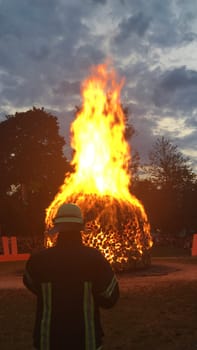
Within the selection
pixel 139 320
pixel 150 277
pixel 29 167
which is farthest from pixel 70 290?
pixel 29 167

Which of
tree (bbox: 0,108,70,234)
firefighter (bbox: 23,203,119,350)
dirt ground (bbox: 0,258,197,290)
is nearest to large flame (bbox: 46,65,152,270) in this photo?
dirt ground (bbox: 0,258,197,290)

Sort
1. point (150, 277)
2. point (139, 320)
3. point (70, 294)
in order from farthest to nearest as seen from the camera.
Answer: point (150, 277), point (139, 320), point (70, 294)

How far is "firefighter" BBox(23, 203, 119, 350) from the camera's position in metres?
3.38

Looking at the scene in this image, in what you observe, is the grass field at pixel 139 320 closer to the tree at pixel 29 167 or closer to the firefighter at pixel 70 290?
the firefighter at pixel 70 290

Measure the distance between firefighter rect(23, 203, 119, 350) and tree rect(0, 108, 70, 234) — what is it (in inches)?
1205

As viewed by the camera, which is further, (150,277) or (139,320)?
(150,277)

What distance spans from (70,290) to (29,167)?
3421 cm

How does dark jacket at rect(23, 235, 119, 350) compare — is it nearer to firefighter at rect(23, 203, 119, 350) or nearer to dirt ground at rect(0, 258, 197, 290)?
firefighter at rect(23, 203, 119, 350)

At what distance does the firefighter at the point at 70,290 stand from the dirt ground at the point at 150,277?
25.5 ft

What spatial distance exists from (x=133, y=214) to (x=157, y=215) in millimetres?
27804

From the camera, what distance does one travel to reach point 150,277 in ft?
42.9

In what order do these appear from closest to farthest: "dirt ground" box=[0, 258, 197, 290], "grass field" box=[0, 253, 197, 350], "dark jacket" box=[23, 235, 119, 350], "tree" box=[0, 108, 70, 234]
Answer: "dark jacket" box=[23, 235, 119, 350] < "grass field" box=[0, 253, 197, 350] < "dirt ground" box=[0, 258, 197, 290] < "tree" box=[0, 108, 70, 234]

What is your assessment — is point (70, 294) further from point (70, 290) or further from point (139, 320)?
point (139, 320)

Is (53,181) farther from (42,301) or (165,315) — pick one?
(42,301)
